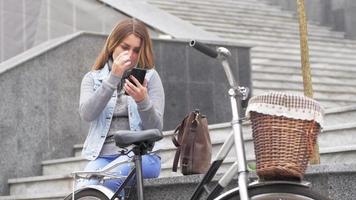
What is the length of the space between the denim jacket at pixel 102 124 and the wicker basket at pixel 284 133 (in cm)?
156

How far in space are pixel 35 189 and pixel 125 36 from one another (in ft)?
13.6

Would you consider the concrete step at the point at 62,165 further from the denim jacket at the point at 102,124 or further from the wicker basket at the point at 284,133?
the wicker basket at the point at 284,133

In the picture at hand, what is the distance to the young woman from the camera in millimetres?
4684

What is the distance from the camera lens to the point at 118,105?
4.95 meters

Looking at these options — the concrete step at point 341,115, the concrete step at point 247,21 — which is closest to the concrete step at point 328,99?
the concrete step at point 341,115

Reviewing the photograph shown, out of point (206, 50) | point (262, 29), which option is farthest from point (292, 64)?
point (206, 50)

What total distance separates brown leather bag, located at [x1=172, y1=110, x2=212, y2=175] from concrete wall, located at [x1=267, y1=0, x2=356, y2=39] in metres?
13.0

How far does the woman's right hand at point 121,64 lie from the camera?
4.52 meters

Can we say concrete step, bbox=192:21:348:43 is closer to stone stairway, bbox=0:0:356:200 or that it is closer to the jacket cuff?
stone stairway, bbox=0:0:356:200

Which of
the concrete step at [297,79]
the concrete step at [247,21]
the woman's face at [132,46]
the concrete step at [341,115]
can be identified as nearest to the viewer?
the woman's face at [132,46]

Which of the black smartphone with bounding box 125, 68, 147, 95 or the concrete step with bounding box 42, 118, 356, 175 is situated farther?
the concrete step with bounding box 42, 118, 356, 175

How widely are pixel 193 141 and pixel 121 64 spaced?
24.8 inches

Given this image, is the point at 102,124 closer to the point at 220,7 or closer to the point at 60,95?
the point at 60,95

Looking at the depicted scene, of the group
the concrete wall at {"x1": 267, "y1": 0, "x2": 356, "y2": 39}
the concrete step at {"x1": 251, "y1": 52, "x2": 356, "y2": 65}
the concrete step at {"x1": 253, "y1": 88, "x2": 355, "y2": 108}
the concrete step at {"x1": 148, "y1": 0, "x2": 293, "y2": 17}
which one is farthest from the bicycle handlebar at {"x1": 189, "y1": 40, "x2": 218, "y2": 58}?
the concrete wall at {"x1": 267, "y1": 0, "x2": 356, "y2": 39}
